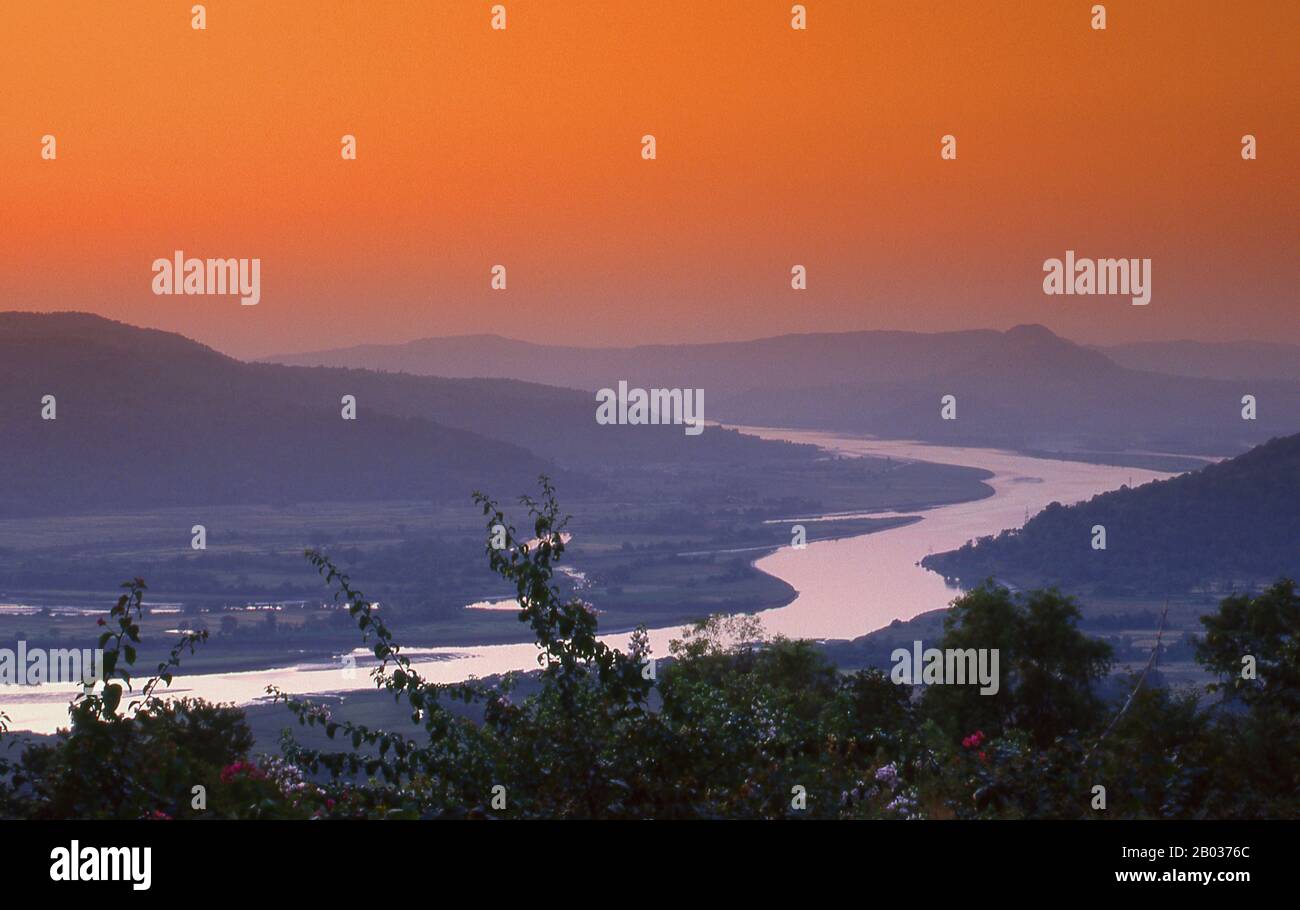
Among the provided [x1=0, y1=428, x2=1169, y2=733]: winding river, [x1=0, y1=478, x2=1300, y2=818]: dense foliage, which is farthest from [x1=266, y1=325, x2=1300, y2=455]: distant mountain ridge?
[x1=0, y1=478, x2=1300, y2=818]: dense foliage

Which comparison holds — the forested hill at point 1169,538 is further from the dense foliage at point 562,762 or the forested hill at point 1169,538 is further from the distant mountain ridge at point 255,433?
the dense foliage at point 562,762

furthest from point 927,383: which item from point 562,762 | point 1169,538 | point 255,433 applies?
point 562,762

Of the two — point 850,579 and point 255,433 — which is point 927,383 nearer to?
point 850,579

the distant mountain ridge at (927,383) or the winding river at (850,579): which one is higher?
the distant mountain ridge at (927,383)

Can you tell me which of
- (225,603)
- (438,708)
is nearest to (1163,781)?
(438,708)

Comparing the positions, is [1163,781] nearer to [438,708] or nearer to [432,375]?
[438,708]

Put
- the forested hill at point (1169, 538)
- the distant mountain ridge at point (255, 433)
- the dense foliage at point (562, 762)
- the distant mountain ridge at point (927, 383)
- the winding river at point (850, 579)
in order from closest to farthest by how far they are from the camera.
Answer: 1. the dense foliage at point (562, 762)
2. the winding river at point (850, 579)
3. the forested hill at point (1169, 538)
4. the distant mountain ridge at point (255, 433)
5. the distant mountain ridge at point (927, 383)

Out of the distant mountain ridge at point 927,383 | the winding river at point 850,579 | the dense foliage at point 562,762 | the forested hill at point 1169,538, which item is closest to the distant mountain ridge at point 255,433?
the distant mountain ridge at point 927,383
